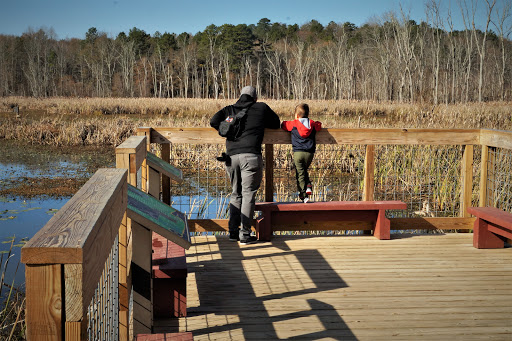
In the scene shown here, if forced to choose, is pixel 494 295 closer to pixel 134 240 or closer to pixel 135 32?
pixel 134 240

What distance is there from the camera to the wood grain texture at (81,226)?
49.2 inches

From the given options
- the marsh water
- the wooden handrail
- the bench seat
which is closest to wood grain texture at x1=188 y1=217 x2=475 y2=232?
the marsh water

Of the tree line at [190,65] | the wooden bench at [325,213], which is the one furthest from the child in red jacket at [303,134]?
the tree line at [190,65]

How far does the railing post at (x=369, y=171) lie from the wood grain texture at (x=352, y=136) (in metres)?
0.10

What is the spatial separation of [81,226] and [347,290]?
3230 millimetres

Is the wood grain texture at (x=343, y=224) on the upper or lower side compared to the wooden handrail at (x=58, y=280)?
lower

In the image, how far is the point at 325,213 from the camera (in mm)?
6031

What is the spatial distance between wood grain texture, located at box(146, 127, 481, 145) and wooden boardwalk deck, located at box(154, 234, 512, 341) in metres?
1.00

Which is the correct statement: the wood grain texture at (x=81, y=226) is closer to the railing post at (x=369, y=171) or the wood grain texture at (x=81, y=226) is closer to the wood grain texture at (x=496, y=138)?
the railing post at (x=369, y=171)

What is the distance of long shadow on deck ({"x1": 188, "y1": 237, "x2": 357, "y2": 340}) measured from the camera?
12.0 feet

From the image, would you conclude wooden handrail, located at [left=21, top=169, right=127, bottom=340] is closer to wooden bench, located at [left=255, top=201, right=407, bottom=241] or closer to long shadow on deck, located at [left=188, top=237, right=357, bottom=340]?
long shadow on deck, located at [left=188, top=237, right=357, bottom=340]

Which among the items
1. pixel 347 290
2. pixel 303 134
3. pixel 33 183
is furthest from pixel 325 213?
pixel 33 183

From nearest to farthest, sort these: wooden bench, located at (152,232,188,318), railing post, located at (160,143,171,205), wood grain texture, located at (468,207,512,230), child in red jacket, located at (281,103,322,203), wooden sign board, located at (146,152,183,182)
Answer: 1. wooden bench, located at (152,232,188,318)
2. wooden sign board, located at (146,152,183,182)
3. wood grain texture, located at (468,207,512,230)
4. child in red jacket, located at (281,103,322,203)
5. railing post, located at (160,143,171,205)

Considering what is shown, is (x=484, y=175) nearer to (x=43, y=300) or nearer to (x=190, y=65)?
(x=43, y=300)
